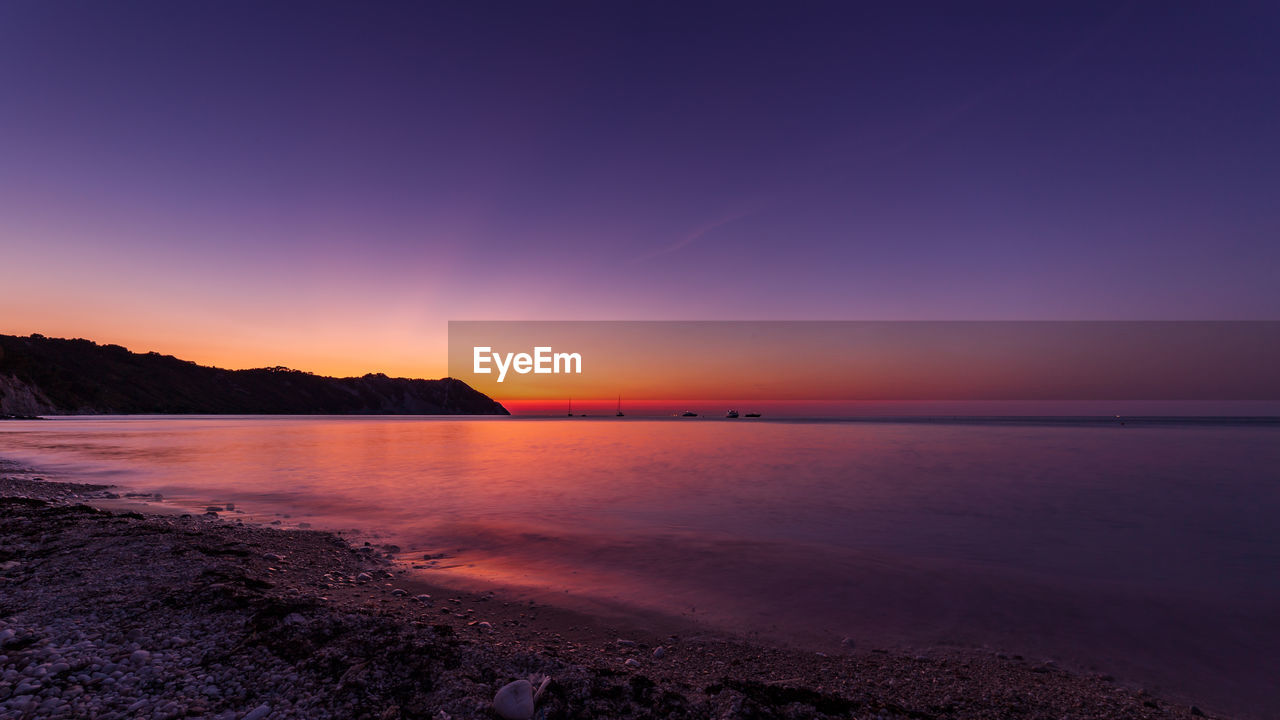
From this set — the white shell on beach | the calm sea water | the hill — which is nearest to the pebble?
the white shell on beach

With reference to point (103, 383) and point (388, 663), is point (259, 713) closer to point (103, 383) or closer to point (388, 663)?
point (388, 663)

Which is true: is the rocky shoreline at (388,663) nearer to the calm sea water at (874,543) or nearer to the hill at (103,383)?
the calm sea water at (874,543)

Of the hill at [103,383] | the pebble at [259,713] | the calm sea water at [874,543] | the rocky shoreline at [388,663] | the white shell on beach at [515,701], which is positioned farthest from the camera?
the hill at [103,383]

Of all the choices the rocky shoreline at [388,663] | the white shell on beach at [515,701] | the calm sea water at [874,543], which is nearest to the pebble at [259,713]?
the rocky shoreline at [388,663]

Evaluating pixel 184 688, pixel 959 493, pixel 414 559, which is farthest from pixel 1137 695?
pixel 959 493

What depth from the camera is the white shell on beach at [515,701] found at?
160 inches

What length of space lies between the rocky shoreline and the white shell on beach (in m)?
0.01

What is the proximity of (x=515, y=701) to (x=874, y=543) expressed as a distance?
10.2 m

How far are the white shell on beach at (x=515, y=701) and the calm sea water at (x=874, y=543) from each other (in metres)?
3.64

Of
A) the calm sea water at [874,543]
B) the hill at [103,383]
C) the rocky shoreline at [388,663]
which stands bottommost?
the calm sea water at [874,543]

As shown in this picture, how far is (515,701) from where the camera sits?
13.5 feet

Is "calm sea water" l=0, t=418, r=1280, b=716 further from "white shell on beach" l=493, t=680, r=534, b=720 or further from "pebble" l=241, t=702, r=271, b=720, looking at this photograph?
"pebble" l=241, t=702, r=271, b=720

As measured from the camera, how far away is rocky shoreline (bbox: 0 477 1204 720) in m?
4.20

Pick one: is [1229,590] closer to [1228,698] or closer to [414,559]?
[1228,698]
